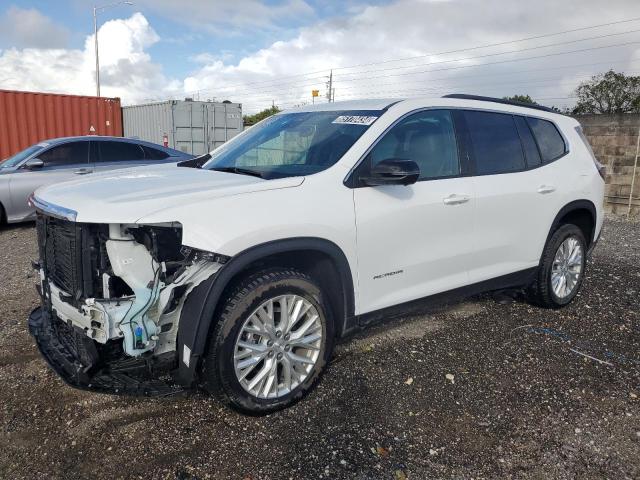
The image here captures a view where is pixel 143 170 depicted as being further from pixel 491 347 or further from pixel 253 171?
pixel 491 347

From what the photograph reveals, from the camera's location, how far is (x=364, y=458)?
8.88 ft

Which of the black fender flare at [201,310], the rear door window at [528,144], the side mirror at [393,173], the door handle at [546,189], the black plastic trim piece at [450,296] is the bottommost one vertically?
the black plastic trim piece at [450,296]

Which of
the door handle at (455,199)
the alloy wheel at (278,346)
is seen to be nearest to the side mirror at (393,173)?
the door handle at (455,199)

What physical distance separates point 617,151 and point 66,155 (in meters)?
10.7

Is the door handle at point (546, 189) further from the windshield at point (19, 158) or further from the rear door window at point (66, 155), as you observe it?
the windshield at point (19, 158)

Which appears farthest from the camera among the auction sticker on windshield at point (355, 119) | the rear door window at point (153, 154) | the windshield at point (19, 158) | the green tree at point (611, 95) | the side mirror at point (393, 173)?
the green tree at point (611, 95)

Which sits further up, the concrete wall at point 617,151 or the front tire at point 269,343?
the concrete wall at point 617,151

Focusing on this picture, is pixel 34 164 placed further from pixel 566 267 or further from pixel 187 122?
pixel 187 122

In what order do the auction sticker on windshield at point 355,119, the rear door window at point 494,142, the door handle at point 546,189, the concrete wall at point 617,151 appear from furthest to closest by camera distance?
the concrete wall at point 617,151, the door handle at point 546,189, the rear door window at point 494,142, the auction sticker on windshield at point 355,119

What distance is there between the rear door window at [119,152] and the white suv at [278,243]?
5.47 metres

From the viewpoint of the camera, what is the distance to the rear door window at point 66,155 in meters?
8.61

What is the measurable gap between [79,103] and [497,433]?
15.1 meters

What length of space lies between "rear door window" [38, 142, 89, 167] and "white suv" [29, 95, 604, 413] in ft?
18.5

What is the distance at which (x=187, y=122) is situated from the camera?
669 inches
